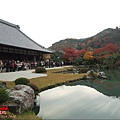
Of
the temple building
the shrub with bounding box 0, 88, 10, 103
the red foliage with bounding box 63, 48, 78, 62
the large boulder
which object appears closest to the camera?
the shrub with bounding box 0, 88, 10, 103

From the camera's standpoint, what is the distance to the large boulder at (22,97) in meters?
6.63

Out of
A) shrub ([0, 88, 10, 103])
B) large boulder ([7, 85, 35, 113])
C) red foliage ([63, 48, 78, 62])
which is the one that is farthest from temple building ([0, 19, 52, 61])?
red foliage ([63, 48, 78, 62])

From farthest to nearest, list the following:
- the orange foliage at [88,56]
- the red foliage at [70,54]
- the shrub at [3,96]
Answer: the red foliage at [70,54], the orange foliage at [88,56], the shrub at [3,96]

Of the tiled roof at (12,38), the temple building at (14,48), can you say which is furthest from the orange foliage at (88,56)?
the tiled roof at (12,38)

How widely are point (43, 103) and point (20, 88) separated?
155cm

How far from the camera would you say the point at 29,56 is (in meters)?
27.9

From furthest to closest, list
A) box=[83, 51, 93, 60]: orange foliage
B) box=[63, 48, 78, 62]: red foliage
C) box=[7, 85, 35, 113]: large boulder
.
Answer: box=[63, 48, 78, 62]: red foliage
box=[83, 51, 93, 60]: orange foliage
box=[7, 85, 35, 113]: large boulder

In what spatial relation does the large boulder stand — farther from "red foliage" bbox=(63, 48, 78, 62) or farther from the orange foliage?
"red foliage" bbox=(63, 48, 78, 62)

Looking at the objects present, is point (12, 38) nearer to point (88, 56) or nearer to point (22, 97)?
point (22, 97)

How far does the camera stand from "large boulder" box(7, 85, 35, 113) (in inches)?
261

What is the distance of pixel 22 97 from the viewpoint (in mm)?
6898

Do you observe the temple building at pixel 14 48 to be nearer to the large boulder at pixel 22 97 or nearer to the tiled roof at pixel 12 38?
the tiled roof at pixel 12 38

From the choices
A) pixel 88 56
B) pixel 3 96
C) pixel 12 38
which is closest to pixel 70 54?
pixel 88 56

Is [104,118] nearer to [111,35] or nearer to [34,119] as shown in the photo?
[34,119]
